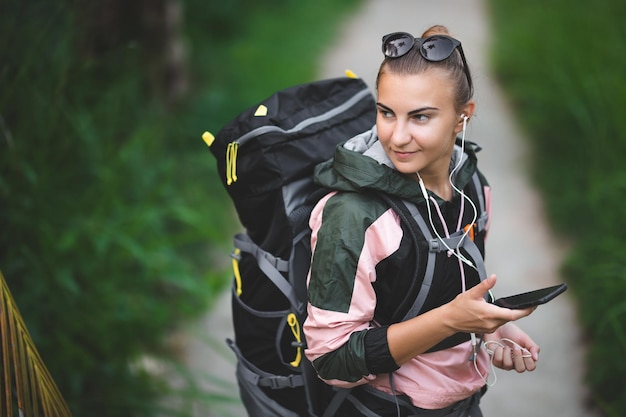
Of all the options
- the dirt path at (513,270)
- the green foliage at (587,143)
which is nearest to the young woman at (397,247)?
the dirt path at (513,270)

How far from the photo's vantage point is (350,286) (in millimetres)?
1628

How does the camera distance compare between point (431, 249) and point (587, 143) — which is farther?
point (587, 143)

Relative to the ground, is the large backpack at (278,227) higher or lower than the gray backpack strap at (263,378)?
higher

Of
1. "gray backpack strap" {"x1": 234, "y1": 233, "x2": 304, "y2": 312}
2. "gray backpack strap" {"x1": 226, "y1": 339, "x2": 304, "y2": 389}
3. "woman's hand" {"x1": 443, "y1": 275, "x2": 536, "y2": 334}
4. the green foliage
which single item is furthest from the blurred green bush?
the green foliage

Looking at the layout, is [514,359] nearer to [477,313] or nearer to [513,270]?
[477,313]

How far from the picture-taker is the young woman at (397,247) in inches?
63.7

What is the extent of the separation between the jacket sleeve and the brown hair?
1.02 feet

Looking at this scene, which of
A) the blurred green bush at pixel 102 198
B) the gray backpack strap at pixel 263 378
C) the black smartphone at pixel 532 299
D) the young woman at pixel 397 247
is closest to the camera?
the black smartphone at pixel 532 299

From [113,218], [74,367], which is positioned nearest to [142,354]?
[74,367]

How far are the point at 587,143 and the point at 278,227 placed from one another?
3.22 metres

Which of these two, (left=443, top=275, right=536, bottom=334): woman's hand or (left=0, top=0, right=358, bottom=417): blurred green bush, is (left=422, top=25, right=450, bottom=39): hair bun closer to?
(left=443, top=275, right=536, bottom=334): woman's hand

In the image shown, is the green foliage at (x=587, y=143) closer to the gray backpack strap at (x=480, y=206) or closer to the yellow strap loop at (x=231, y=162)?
the gray backpack strap at (x=480, y=206)

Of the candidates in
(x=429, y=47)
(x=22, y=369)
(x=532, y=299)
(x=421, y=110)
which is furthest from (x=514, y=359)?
(x=22, y=369)

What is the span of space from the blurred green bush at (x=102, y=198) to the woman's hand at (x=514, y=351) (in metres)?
Result: 1.78
